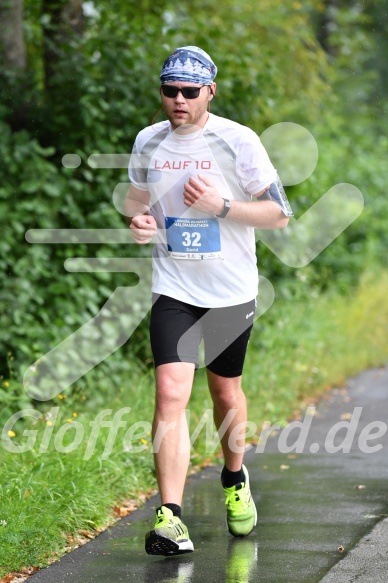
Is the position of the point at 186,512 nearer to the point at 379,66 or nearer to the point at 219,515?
the point at 219,515

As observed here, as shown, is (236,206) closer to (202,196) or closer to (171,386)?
(202,196)

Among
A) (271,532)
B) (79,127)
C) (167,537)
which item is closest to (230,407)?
(271,532)

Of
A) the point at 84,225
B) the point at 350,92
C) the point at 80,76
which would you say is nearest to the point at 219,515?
the point at 84,225

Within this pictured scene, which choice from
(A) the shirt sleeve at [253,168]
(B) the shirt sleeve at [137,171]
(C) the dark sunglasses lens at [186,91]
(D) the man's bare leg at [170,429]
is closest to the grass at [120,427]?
(D) the man's bare leg at [170,429]

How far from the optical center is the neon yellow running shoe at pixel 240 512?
543 centimetres

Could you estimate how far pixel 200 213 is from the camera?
5.16m

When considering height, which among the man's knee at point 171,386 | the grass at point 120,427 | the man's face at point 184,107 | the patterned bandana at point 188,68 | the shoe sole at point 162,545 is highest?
the patterned bandana at point 188,68

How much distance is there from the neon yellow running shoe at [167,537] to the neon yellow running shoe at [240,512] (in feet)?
1.48

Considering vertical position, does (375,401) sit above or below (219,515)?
below

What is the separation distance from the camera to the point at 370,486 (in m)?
6.50

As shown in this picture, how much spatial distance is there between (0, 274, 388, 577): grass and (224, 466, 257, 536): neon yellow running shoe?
676 mm

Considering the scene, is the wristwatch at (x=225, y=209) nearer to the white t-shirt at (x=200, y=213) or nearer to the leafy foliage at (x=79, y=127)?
the white t-shirt at (x=200, y=213)

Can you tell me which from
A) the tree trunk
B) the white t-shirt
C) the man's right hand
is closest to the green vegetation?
the tree trunk

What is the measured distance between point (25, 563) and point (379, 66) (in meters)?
32.0
